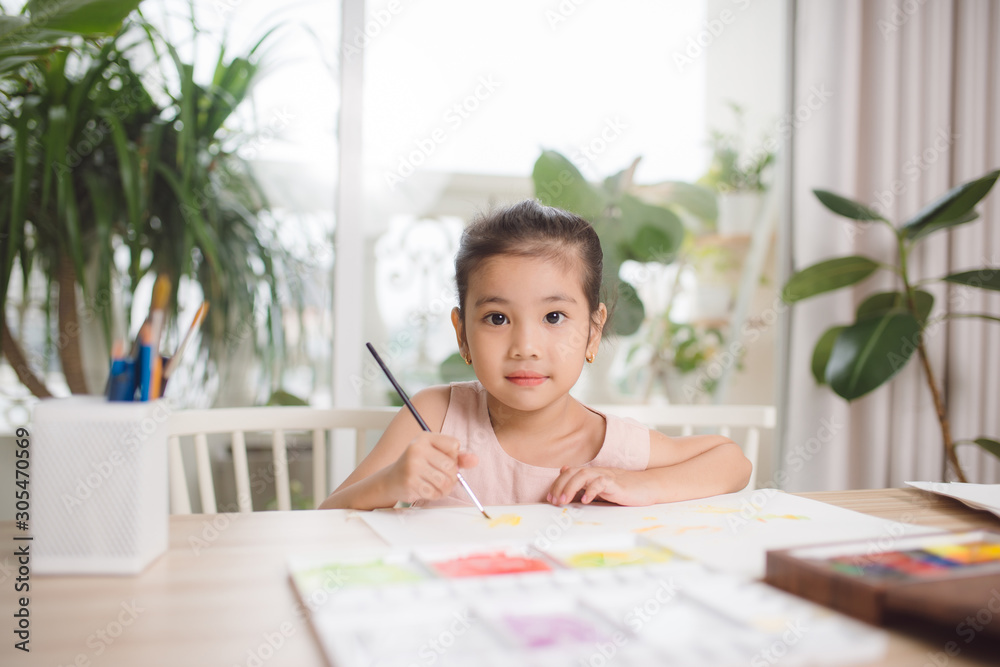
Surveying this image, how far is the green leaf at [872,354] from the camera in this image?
6.19 feet

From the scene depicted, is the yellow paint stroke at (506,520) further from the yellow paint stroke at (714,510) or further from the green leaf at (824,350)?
the green leaf at (824,350)

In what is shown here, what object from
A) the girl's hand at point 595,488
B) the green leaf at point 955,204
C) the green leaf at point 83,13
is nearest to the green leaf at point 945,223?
the green leaf at point 955,204

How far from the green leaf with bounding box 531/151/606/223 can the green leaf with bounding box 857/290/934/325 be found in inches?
33.3

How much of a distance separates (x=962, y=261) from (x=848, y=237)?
366 millimetres

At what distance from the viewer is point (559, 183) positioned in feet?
6.54

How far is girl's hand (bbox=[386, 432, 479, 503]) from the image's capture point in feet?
2.56

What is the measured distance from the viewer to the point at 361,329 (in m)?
2.08

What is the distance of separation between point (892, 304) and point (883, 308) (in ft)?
0.08

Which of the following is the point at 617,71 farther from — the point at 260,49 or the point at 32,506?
the point at 32,506

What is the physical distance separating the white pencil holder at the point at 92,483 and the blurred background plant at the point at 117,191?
1.02 m

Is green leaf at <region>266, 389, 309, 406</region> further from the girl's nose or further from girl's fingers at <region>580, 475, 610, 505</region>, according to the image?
girl's fingers at <region>580, 475, 610, 505</region>

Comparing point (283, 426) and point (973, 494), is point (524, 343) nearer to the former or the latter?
point (283, 426)

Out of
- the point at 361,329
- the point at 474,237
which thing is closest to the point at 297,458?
the point at 361,329

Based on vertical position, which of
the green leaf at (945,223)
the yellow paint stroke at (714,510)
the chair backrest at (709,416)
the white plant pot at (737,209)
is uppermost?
the white plant pot at (737,209)
